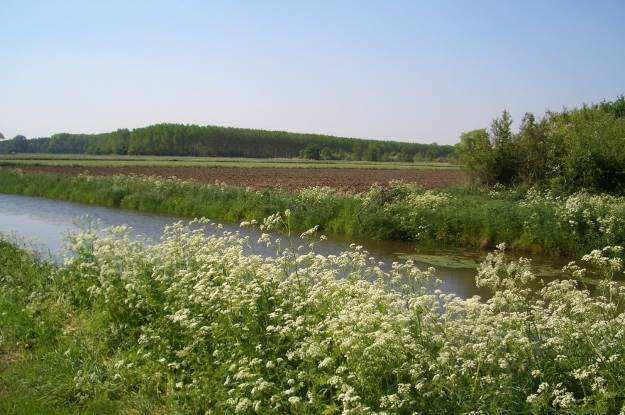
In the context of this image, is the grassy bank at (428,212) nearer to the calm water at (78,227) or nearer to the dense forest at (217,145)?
the calm water at (78,227)

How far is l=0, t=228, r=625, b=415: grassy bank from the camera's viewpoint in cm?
509

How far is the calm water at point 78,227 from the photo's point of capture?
14.6 meters

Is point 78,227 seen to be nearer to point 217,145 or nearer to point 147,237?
point 147,237

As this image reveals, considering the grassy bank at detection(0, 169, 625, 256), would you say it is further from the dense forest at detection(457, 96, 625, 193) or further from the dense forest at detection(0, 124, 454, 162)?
the dense forest at detection(0, 124, 454, 162)

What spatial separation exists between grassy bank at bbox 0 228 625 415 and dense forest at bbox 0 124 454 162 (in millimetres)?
96569

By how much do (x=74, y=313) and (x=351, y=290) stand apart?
200 inches

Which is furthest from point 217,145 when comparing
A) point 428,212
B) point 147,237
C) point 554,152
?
point 147,237

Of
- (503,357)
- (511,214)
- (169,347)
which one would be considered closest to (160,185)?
(511,214)

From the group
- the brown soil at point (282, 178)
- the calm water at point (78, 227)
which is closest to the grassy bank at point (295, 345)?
the calm water at point (78, 227)

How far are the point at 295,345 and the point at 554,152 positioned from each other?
23.1 m

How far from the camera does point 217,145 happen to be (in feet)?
369

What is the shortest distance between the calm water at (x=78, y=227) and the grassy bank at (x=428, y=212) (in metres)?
1.14

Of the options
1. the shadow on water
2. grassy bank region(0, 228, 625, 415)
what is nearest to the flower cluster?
grassy bank region(0, 228, 625, 415)

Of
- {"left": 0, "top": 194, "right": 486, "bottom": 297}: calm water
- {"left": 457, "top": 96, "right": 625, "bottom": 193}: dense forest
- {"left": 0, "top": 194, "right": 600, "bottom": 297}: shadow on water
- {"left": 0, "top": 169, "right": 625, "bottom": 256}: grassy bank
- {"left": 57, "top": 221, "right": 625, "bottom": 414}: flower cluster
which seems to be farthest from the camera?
{"left": 457, "top": 96, "right": 625, "bottom": 193}: dense forest
